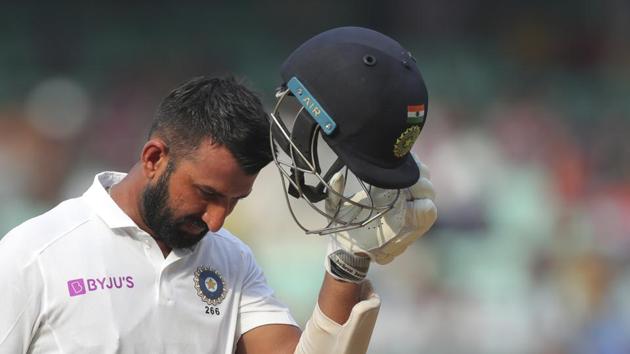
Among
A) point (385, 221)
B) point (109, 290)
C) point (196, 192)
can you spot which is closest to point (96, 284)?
point (109, 290)

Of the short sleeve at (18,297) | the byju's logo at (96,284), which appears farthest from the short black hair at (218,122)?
the short sleeve at (18,297)

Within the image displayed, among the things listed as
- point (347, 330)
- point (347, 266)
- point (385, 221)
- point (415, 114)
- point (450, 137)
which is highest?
point (415, 114)

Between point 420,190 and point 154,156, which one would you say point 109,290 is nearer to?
point 154,156

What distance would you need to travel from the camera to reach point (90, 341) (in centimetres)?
242

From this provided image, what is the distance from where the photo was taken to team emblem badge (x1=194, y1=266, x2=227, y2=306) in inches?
105

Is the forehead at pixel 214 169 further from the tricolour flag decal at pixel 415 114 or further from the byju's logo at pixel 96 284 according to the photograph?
the tricolour flag decal at pixel 415 114

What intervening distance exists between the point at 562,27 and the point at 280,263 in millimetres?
2686

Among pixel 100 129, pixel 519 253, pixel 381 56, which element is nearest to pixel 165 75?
pixel 100 129

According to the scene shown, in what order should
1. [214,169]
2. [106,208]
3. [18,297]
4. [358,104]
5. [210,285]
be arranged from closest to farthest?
[358,104] → [18,297] → [214,169] → [106,208] → [210,285]

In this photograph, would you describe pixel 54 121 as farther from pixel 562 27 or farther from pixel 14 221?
pixel 562 27

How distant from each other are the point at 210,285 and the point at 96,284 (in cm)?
32

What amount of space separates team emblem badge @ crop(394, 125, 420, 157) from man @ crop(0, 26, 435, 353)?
141 mm

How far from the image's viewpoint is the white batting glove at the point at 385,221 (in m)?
2.36

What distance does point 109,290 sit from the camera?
2.49 m
